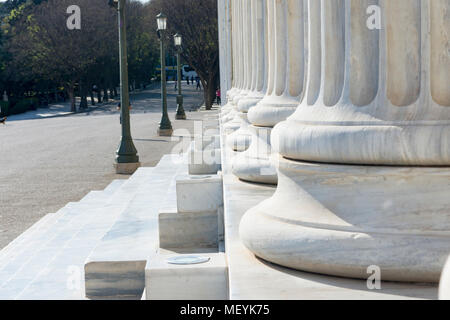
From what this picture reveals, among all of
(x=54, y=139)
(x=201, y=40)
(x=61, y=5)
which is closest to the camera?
(x=54, y=139)

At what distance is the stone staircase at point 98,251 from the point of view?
20.9 ft

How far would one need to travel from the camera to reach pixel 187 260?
4.52 meters

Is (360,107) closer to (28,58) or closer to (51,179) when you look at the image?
(51,179)

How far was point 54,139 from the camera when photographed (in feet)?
116

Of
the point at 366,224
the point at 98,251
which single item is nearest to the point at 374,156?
the point at 366,224

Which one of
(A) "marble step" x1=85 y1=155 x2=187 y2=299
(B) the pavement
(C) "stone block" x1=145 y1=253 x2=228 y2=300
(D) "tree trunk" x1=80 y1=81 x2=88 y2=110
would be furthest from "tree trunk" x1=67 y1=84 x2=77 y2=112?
(C) "stone block" x1=145 y1=253 x2=228 y2=300

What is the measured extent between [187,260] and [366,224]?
1.42 meters

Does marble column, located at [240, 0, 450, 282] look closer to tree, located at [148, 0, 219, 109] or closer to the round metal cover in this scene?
the round metal cover

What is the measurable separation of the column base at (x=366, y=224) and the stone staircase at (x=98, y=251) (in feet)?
2.63

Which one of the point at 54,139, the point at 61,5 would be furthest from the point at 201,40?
the point at 54,139

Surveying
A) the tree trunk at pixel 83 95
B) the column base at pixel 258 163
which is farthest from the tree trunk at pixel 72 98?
the column base at pixel 258 163

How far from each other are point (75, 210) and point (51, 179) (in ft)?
22.8

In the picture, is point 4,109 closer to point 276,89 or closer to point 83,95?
point 83,95
